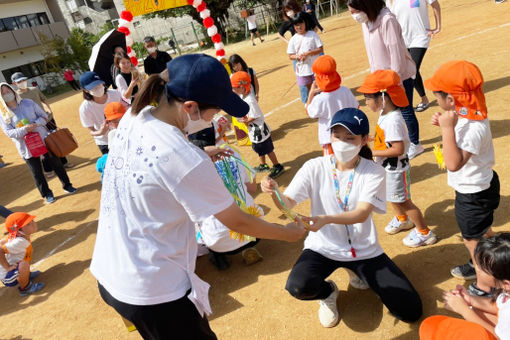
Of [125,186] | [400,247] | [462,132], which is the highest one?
[125,186]

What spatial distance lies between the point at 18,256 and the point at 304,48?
5.54 m

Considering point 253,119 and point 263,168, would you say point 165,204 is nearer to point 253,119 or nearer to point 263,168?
point 253,119

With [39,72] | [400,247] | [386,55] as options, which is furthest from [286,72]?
[39,72]

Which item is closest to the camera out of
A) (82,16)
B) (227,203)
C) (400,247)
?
(227,203)

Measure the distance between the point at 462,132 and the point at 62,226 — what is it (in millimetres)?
5806

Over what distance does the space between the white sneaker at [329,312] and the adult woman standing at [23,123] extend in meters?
5.97

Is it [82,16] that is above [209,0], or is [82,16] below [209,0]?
above

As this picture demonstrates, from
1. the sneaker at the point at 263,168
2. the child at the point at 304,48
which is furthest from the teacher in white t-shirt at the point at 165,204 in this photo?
the child at the point at 304,48

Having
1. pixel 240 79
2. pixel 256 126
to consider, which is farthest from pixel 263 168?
pixel 240 79

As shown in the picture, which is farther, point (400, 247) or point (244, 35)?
point (244, 35)

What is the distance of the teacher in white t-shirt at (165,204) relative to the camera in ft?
5.29

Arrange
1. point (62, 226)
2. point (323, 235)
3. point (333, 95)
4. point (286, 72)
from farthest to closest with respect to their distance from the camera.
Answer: point (286, 72), point (62, 226), point (333, 95), point (323, 235)

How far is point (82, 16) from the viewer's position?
46.2 metres

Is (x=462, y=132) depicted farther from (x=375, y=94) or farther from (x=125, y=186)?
(x=125, y=186)
